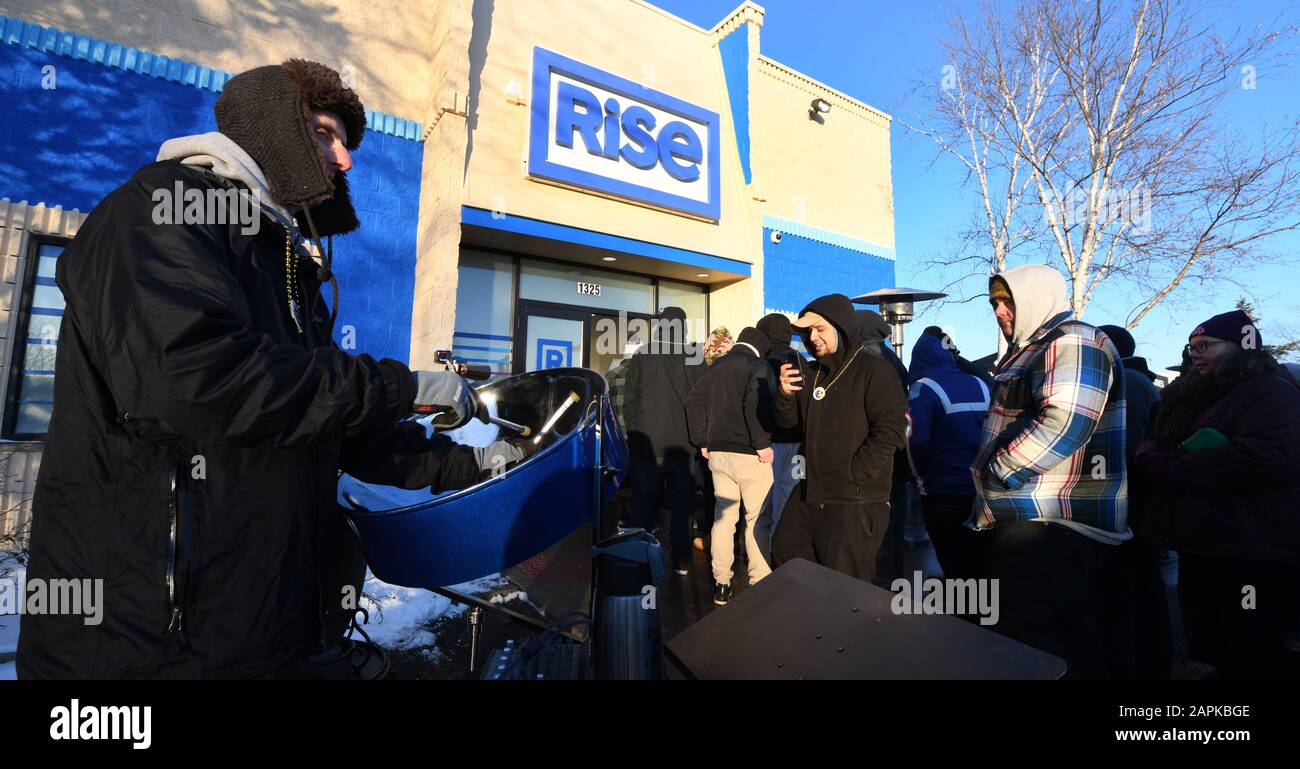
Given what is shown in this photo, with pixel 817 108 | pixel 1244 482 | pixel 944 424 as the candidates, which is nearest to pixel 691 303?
pixel 817 108

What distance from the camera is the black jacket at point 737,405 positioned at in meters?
4.32

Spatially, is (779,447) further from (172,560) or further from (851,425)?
(172,560)

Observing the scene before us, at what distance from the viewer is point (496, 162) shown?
23.9 ft

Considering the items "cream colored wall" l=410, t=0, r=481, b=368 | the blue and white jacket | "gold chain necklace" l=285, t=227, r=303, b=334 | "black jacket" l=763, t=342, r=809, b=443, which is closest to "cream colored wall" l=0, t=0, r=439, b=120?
"cream colored wall" l=410, t=0, r=481, b=368

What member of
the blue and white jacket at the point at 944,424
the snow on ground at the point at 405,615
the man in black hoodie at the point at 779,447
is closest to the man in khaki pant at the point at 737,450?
the man in black hoodie at the point at 779,447

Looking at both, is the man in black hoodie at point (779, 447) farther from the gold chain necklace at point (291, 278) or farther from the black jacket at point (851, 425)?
the gold chain necklace at point (291, 278)

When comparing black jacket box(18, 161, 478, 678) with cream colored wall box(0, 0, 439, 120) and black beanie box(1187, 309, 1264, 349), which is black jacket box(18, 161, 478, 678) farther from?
cream colored wall box(0, 0, 439, 120)

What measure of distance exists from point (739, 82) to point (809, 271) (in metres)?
3.38

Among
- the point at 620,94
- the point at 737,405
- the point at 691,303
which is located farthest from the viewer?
the point at 691,303

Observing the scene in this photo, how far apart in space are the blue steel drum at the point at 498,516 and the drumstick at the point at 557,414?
1.11 ft

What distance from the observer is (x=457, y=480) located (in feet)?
6.78

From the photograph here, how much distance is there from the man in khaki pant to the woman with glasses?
88.5 inches

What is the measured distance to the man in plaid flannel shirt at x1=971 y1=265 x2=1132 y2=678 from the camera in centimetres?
206
